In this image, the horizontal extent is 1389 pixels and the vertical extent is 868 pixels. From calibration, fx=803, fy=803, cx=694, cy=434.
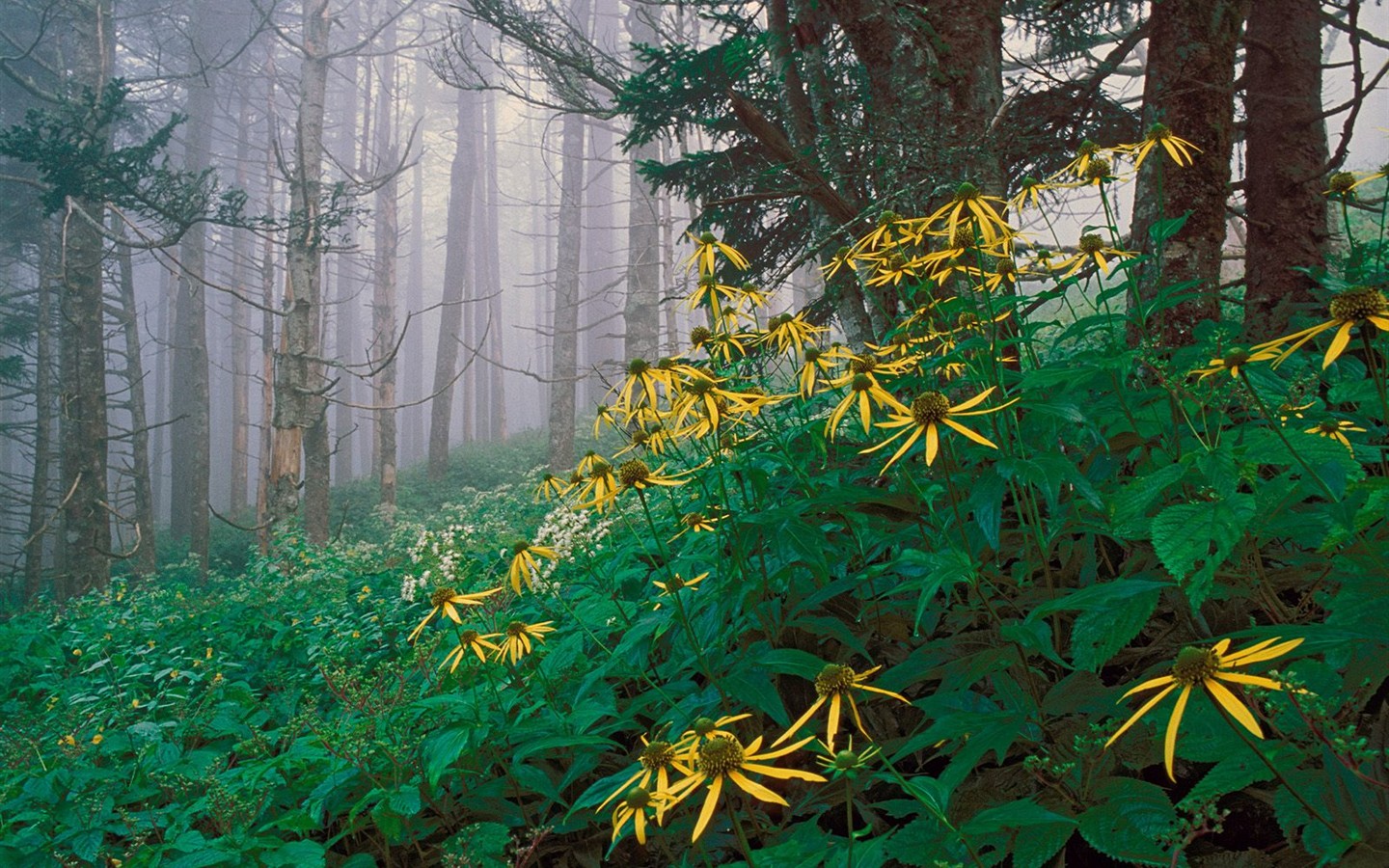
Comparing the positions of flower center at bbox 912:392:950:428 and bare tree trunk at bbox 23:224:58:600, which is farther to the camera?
bare tree trunk at bbox 23:224:58:600

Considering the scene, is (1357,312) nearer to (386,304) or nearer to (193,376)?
(193,376)

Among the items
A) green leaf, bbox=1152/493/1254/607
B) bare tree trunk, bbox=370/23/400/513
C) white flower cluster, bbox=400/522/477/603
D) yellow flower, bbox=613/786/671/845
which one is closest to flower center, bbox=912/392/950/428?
green leaf, bbox=1152/493/1254/607

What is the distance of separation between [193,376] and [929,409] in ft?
62.0

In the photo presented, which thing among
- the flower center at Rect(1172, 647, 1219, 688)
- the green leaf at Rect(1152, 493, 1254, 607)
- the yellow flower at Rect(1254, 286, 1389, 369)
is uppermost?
the yellow flower at Rect(1254, 286, 1389, 369)

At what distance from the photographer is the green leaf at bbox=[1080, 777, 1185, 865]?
1.18 meters

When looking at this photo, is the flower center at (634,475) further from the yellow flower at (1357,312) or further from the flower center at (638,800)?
the yellow flower at (1357,312)

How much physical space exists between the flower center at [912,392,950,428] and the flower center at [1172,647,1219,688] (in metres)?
0.60

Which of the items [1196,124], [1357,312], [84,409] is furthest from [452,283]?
[1357,312]

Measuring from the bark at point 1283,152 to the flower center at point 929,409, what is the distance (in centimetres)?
274

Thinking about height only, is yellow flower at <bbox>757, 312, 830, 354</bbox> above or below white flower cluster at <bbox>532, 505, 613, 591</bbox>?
above

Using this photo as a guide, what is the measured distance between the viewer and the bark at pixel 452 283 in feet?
61.2

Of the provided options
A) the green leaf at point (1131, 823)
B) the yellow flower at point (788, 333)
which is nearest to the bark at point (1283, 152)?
the yellow flower at point (788, 333)

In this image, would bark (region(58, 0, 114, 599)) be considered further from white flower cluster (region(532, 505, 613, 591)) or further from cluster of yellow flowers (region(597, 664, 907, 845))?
cluster of yellow flowers (region(597, 664, 907, 845))

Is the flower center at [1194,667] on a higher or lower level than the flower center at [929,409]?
lower
